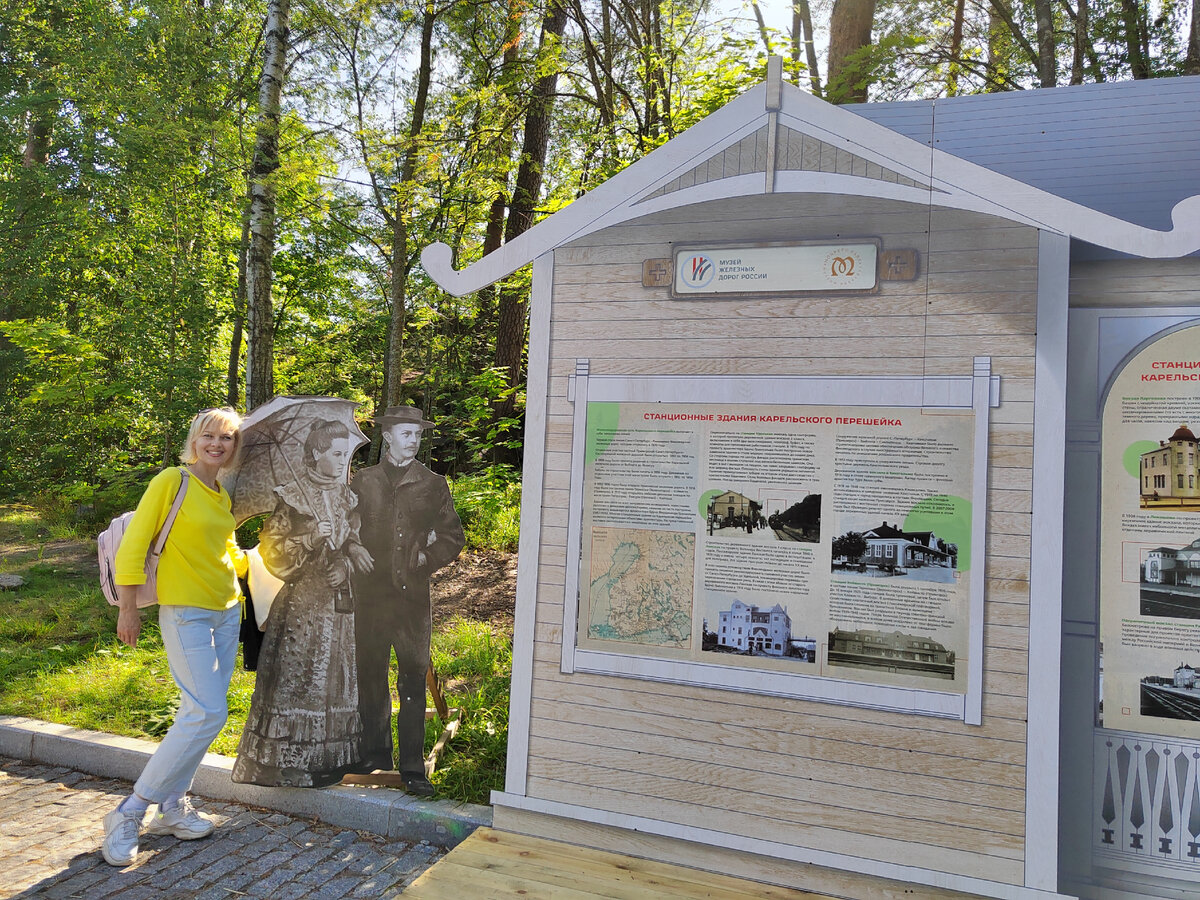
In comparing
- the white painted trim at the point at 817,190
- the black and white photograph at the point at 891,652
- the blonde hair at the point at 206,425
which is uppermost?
the white painted trim at the point at 817,190

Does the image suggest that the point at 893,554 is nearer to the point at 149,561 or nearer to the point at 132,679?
the point at 149,561

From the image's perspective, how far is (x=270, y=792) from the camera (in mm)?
4395

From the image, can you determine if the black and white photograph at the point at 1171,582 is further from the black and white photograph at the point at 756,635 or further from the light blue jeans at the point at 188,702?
the light blue jeans at the point at 188,702

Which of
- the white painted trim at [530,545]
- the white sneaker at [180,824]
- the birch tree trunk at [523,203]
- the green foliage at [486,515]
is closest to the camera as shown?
the white painted trim at [530,545]

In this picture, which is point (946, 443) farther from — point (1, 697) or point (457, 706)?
point (1, 697)

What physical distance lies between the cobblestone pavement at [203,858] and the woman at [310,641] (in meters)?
0.29

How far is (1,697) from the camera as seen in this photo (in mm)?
5633

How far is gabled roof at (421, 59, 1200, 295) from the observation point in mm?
3031

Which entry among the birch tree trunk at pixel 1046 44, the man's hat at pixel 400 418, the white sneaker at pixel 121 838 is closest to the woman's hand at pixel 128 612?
the white sneaker at pixel 121 838

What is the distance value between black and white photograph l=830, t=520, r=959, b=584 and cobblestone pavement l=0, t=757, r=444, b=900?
2512 mm

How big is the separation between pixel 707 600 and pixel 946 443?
4.02 feet

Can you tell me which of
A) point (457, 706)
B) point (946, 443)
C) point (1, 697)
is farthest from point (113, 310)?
point (946, 443)

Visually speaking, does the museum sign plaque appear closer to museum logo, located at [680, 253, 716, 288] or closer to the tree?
museum logo, located at [680, 253, 716, 288]

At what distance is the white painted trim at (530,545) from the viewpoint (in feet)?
12.6
